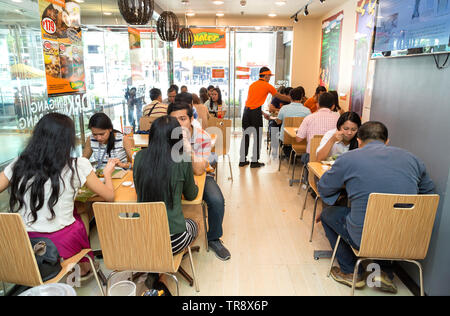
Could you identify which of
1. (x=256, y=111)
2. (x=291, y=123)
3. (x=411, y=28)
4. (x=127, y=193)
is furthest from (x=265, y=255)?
(x=256, y=111)

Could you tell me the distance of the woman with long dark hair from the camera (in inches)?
77.2

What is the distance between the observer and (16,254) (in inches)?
65.0

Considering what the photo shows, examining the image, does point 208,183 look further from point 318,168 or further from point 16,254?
point 16,254

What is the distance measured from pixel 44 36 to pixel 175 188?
6.53 ft

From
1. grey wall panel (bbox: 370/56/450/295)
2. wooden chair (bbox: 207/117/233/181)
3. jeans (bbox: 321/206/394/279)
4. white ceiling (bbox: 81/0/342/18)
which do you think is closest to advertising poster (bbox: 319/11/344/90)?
white ceiling (bbox: 81/0/342/18)

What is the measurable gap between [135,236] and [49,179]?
0.60 metres

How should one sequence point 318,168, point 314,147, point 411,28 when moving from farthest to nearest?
point 314,147, point 318,168, point 411,28

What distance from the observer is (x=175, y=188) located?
2033mm

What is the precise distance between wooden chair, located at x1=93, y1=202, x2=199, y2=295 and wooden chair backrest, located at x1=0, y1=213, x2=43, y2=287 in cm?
34

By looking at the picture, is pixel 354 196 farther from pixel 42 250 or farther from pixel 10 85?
pixel 10 85

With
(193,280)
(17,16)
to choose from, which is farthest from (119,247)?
(17,16)

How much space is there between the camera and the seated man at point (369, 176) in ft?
6.68

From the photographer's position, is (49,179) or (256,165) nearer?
(49,179)

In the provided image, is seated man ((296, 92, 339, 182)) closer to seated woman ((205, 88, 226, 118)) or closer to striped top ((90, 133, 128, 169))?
striped top ((90, 133, 128, 169))
